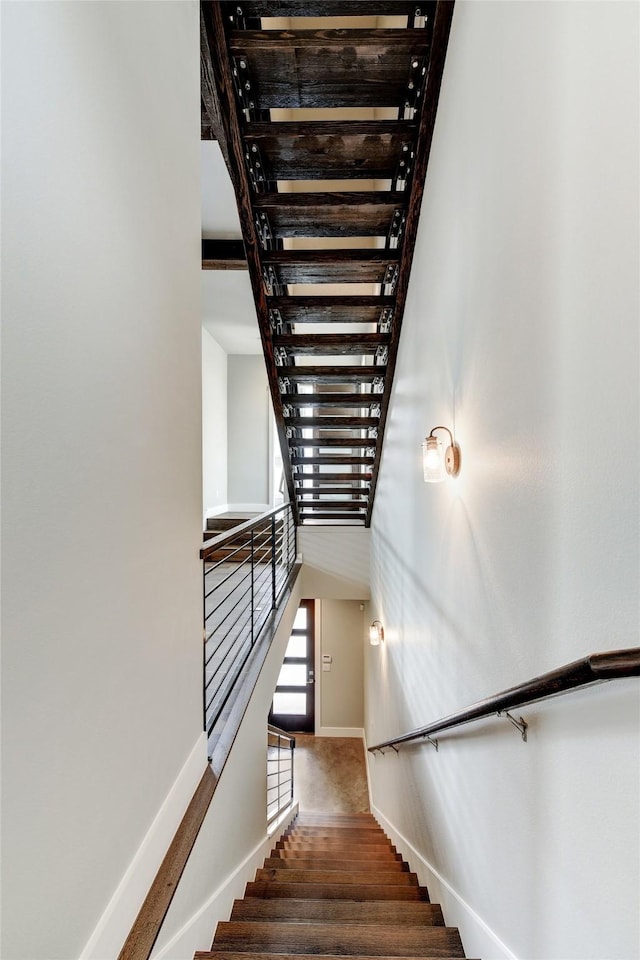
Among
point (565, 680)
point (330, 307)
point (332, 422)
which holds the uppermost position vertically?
point (330, 307)

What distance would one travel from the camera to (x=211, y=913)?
1.68 m

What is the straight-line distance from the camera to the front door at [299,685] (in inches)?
288

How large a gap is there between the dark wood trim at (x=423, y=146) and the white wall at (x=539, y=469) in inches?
4.3

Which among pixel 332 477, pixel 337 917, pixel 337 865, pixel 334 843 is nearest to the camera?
pixel 337 917

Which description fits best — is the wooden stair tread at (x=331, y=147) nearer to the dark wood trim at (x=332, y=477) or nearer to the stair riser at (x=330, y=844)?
the dark wood trim at (x=332, y=477)

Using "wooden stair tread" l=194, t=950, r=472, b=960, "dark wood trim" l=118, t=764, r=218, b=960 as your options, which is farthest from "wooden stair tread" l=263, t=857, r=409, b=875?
"dark wood trim" l=118, t=764, r=218, b=960

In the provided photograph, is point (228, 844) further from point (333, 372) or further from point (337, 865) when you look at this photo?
point (333, 372)

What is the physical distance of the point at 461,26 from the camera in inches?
74.4

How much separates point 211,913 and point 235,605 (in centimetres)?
111

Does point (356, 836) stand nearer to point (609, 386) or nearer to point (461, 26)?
point (609, 386)

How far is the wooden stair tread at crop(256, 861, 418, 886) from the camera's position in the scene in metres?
2.41

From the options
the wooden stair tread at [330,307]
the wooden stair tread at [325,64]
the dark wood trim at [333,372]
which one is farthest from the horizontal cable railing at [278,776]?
the wooden stair tread at [325,64]

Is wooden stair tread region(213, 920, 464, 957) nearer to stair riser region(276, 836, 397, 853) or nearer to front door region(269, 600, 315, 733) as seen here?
stair riser region(276, 836, 397, 853)

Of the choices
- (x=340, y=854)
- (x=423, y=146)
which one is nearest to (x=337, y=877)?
(x=340, y=854)
